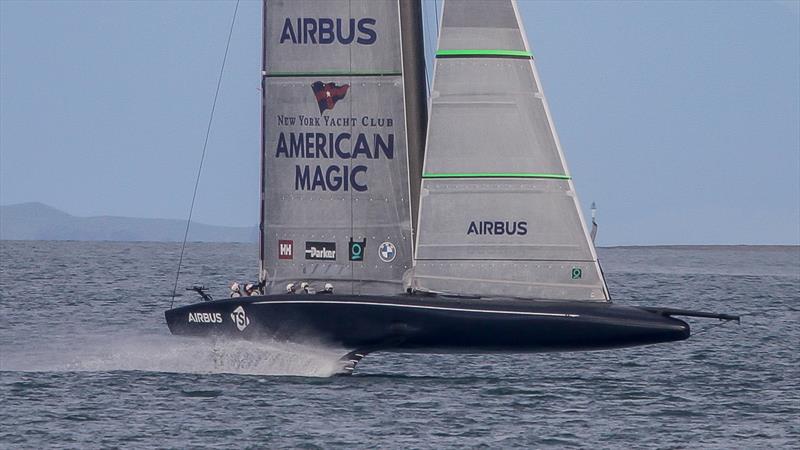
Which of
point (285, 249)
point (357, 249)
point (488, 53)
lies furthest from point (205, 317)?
point (488, 53)

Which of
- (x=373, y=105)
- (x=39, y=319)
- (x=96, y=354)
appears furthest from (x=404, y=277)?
(x=39, y=319)

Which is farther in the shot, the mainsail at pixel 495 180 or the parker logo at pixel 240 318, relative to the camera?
the parker logo at pixel 240 318

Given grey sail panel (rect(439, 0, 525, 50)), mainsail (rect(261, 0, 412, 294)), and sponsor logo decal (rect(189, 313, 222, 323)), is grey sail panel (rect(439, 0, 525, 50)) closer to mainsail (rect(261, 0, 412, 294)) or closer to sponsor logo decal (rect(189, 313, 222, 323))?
mainsail (rect(261, 0, 412, 294))

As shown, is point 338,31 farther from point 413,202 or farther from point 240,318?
point 240,318

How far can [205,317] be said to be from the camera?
25.8 m

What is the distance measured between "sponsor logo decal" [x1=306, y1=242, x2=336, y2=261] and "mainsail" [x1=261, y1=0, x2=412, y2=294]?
18 millimetres

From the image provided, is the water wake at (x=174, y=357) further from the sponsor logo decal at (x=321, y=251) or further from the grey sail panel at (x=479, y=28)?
the grey sail panel at (x=479, y=28)

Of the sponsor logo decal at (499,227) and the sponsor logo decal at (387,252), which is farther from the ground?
the sponsor logo decal at (499,227)

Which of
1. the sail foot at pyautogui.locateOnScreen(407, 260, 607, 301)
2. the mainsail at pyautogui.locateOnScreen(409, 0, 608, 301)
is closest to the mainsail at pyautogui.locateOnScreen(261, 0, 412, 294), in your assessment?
the mainsail at pyautogui.locateOnScreen(409, 0, 608, 301)

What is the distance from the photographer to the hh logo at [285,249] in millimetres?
26531

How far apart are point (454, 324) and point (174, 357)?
272 inches

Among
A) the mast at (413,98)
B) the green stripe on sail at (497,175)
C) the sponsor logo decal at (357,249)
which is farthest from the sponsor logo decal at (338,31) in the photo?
the sponsor logo decal at (357,249)

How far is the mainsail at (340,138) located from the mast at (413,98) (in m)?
0.13

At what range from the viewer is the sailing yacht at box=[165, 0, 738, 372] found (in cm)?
2409
